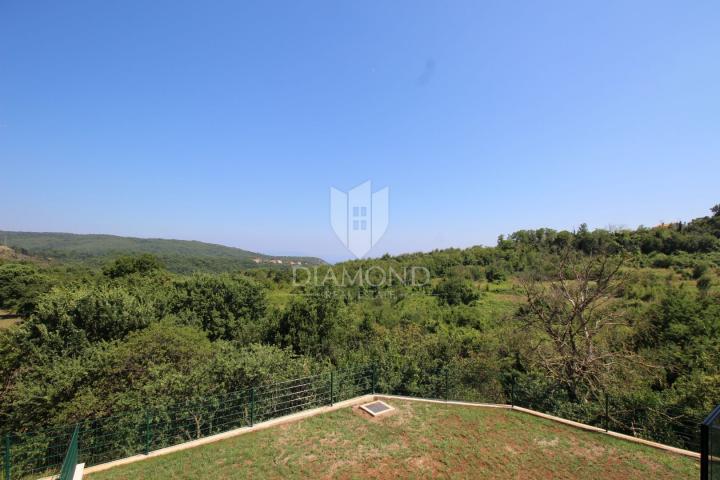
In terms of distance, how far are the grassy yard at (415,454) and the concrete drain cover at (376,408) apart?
1.11ft

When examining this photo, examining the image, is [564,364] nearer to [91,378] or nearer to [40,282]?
[91,378]

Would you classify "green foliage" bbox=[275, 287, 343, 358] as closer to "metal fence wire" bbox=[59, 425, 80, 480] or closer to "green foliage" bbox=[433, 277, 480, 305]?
"metal fence wire" bbox=[59, 425, 80, 480]

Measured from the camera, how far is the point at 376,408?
9578mm

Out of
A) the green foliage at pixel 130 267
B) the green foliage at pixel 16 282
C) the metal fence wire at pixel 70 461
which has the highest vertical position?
the green foliage at pixel 130 267

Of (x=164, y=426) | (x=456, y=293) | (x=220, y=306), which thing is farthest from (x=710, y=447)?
(x=456, y=293)

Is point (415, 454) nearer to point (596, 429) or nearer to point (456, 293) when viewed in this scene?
point (596, 429)

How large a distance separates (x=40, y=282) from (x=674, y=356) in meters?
68.3

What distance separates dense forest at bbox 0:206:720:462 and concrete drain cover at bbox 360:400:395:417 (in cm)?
391

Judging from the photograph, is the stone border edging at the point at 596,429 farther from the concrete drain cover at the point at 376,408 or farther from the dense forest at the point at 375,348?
the dense forest at the point at 375,348

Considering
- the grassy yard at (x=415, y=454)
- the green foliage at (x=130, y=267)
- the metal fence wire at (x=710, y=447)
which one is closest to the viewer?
the metal fence wire at (x=710, y=447)

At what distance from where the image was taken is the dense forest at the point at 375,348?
11141mm

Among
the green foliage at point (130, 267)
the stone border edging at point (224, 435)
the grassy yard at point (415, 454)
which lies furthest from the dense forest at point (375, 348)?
the green foliage at point (130, 267)

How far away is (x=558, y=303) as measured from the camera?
15.4 m

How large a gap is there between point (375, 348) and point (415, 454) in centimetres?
1502
